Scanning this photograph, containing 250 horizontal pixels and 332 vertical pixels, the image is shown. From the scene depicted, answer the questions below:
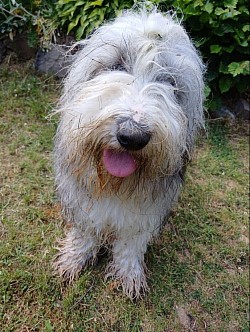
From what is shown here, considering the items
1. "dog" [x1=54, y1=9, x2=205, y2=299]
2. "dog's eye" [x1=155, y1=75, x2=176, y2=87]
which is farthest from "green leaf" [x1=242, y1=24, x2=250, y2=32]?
"dog's eye" [x1=155, y1=75, x2=176, y2=87]

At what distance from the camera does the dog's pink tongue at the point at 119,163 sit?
67.4 inches

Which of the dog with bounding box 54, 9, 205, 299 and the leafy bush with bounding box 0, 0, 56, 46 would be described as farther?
the leafy bush with bounding box 0, 0, 56, 46

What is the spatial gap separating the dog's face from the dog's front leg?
69 cm

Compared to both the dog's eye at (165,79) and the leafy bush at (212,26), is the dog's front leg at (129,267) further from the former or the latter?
the leafy bush at (212,26)

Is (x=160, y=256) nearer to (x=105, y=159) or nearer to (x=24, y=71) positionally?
(x=105, y=159)

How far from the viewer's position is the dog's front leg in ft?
8.12

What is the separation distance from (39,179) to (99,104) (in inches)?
64.2

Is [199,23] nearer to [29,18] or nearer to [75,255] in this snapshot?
[29,18]

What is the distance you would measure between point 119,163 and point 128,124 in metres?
0.22

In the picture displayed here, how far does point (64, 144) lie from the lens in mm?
1921

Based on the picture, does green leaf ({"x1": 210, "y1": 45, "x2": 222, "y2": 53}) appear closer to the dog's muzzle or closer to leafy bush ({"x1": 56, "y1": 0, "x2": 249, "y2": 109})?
leafy bush ({"x1": 56, "y1": 0, "x2": 249, "y2": 109})

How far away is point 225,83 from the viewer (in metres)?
3.87

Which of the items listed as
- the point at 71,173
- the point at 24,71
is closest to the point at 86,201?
the point at 71,173

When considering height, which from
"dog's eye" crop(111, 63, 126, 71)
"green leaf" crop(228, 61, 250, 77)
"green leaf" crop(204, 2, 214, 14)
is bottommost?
"green leaf" crop(228, 61, 250, 77)
